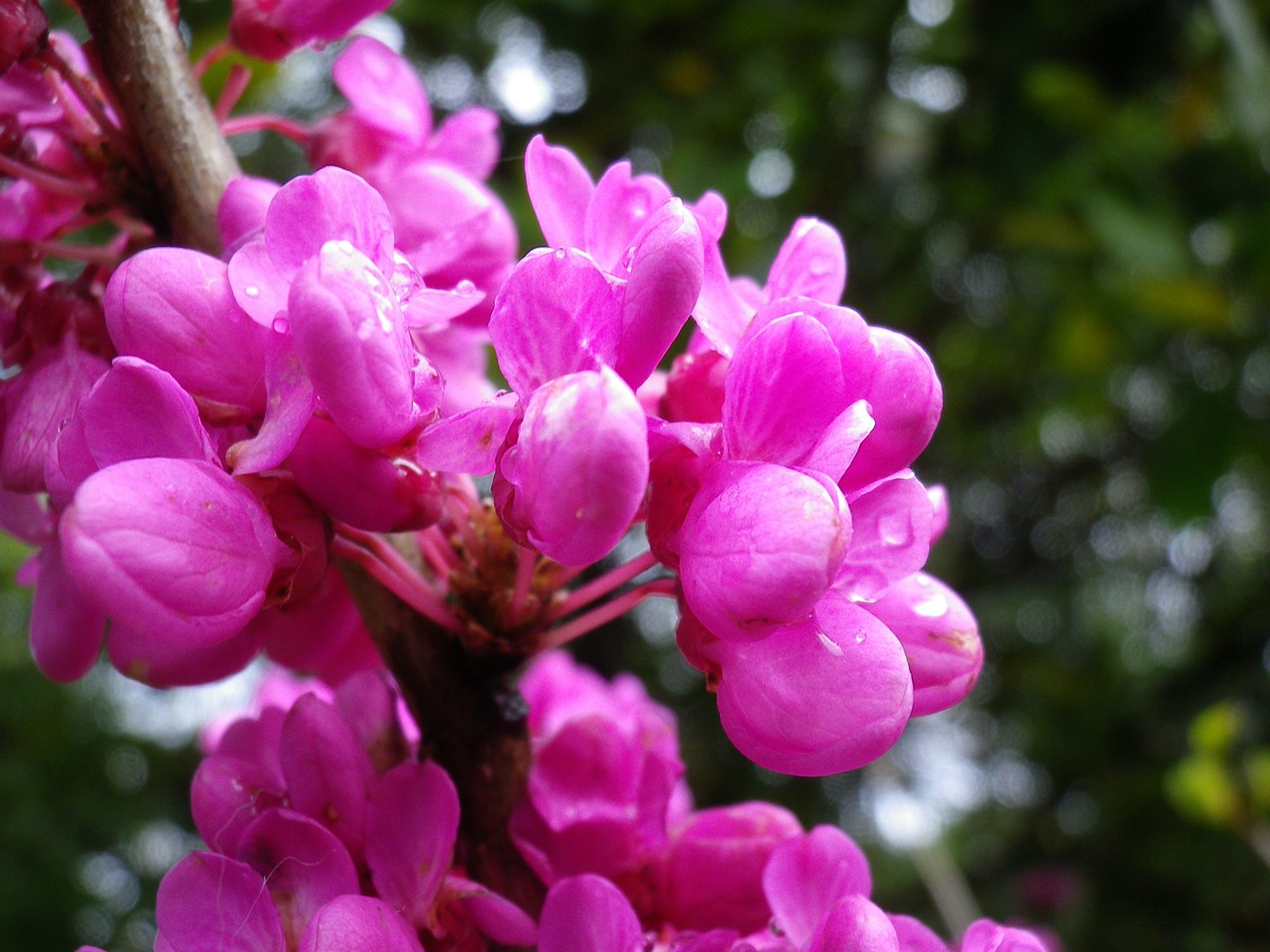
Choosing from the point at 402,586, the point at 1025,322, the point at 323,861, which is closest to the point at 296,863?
the point at 323,861

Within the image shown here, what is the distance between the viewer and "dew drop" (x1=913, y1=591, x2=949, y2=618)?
452 mm

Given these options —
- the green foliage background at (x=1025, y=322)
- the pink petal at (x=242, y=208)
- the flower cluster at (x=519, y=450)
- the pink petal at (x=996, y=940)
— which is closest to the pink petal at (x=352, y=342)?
the flower cluster at (x=519, y=450)

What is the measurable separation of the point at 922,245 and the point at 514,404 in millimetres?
1440

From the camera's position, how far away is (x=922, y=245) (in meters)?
1.72

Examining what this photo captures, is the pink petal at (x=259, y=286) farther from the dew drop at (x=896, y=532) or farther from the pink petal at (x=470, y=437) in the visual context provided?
the dew drop at (x=896, y=532)

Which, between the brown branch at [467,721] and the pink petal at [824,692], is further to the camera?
the brown branch at [467,721]

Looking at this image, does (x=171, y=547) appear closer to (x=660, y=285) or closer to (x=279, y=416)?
(x=279, y=416)

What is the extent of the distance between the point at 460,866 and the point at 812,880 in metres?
0.16

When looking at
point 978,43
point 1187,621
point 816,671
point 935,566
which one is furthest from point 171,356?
point 1187,621

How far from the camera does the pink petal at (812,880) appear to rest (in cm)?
50

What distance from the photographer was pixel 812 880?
0.51 m

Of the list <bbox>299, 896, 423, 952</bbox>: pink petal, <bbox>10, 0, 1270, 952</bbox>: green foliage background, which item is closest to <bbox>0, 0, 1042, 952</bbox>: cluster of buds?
<bbox>299, 896, 423, 952</bbox>: pink petal

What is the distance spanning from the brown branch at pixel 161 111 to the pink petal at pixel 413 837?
0.25 meters

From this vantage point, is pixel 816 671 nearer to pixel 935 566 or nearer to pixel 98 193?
pixel 98 193
